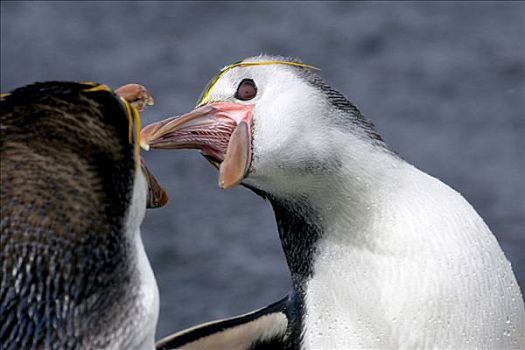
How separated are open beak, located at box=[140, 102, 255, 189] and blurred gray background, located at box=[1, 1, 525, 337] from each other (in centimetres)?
344

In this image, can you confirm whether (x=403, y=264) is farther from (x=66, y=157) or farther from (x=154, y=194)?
(x=66, y=157)

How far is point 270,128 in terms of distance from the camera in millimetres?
4047

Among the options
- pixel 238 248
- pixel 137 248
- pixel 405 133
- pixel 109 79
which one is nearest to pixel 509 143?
pixel 405 133

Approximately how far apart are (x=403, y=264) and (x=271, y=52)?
559 cm

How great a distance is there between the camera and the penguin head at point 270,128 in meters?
4.04

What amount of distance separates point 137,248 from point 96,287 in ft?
0.52

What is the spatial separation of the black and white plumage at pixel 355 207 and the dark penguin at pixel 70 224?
31.8 inches

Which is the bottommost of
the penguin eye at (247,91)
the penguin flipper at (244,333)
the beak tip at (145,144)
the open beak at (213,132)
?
the penguin flipper at (244,333)

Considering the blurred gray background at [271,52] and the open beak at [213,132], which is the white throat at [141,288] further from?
the blurred gray background at [271,52]

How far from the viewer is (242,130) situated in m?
4.05

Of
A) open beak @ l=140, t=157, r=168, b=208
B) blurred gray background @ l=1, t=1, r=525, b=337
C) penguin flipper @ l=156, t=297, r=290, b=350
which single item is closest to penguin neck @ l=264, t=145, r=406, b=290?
penguin flipper @ l=156, t=297, r=290, b=350

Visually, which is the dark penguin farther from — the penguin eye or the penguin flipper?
the penguin flipper

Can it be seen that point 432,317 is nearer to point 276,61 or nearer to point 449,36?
point 276,61

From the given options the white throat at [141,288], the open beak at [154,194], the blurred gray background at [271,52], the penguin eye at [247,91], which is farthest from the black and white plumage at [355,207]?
the blurred gray background at [271,52]
